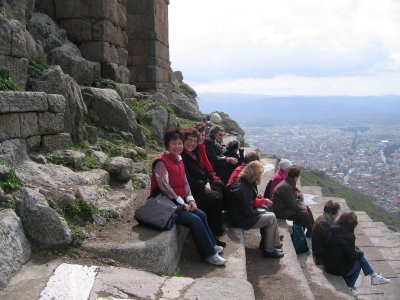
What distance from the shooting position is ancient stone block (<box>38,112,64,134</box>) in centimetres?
648

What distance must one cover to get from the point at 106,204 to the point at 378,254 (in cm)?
665

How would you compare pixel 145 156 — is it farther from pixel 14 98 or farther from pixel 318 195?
pixel 318 195

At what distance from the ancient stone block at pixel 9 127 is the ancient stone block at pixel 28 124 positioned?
3.4 inches

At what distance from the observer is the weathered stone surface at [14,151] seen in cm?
554

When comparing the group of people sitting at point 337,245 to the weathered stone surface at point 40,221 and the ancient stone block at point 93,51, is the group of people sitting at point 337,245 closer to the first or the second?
the weathered stone surface at point 40,221

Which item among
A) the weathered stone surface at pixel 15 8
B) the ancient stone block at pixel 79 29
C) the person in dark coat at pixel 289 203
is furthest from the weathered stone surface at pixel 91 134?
the ancient stone block at pixel 79 29

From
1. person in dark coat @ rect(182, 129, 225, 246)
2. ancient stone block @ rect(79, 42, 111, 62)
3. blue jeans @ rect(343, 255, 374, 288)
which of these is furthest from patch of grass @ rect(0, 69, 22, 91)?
blue jeans @ rect(343, 255, 374, 288)

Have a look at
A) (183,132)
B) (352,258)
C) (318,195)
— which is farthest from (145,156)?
(318,195)

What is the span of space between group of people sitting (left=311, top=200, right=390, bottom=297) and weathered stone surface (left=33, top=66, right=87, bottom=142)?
4402 millimetres

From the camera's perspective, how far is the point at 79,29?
11.2m

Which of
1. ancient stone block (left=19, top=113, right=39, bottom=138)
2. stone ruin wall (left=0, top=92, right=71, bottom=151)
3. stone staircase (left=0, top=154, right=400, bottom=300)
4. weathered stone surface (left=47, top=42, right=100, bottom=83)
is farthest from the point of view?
weathered stone surface (left=47, top=42, right=100, bottom=83)

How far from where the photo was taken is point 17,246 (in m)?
4.22

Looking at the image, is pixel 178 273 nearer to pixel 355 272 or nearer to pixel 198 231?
pixel 198 231

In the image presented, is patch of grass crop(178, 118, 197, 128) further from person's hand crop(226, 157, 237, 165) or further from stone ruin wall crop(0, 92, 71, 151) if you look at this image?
stone ruin wall crop(0, 92, 71, 151)
